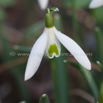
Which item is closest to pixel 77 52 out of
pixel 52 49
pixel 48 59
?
pixel 52 49

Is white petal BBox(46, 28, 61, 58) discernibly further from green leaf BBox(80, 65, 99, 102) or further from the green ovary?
green leaf BBox(80, 65, 99, 102)

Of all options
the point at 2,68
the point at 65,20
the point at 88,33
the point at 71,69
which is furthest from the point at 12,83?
the point at 88,33

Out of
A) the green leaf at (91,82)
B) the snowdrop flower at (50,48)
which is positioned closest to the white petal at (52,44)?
the snowdrop flower at (50,48)

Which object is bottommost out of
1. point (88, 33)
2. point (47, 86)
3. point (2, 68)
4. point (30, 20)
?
point (47, 86)

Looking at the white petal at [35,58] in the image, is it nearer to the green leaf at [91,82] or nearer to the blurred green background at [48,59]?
the blurred green background at [48,59]

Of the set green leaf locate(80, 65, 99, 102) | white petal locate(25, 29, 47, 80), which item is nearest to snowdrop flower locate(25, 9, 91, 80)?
white petal locate(25, 29, 47, 80)

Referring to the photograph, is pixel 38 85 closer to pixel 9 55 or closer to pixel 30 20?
pixel 9 55

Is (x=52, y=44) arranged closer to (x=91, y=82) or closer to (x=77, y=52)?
(x=77, y=52)
